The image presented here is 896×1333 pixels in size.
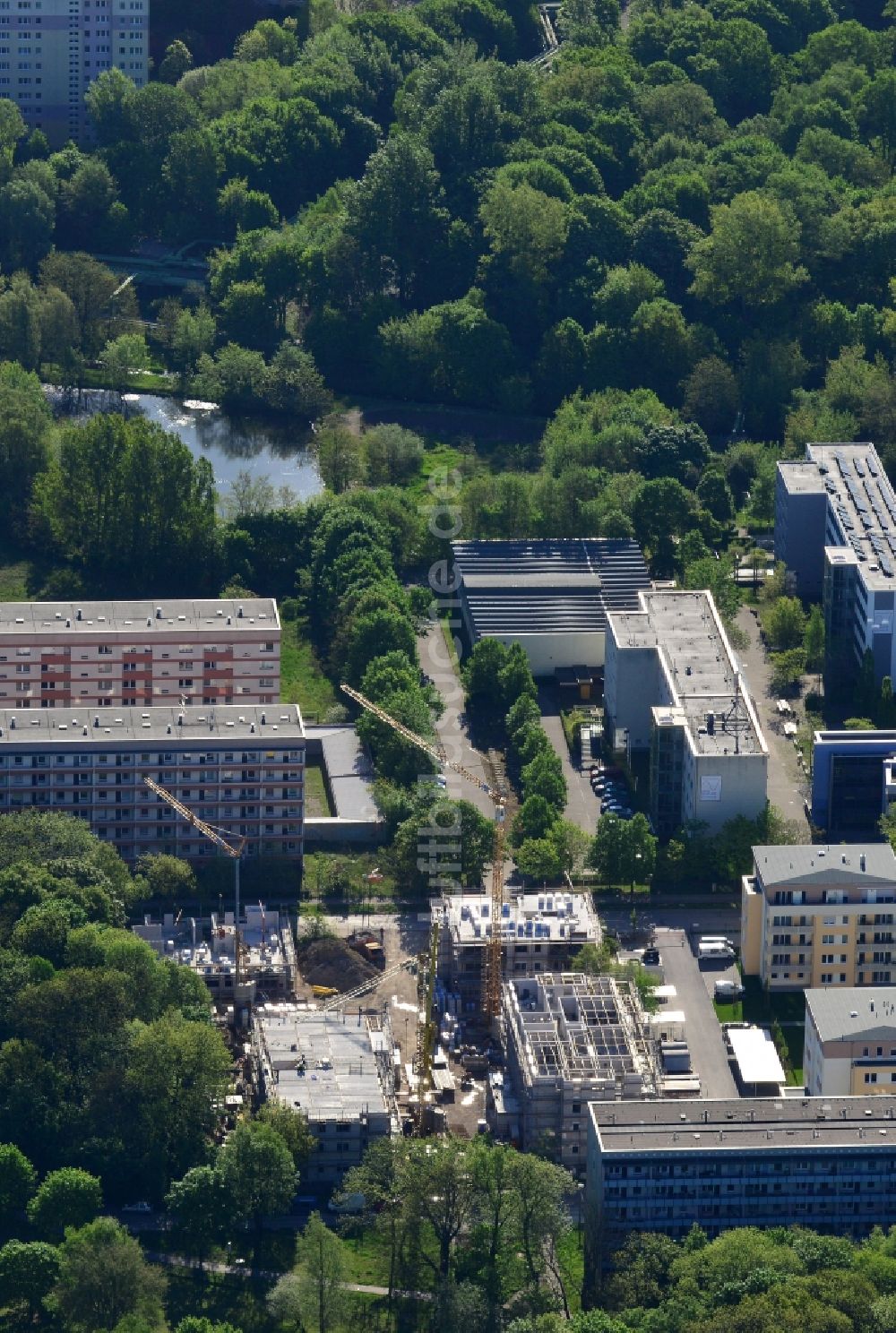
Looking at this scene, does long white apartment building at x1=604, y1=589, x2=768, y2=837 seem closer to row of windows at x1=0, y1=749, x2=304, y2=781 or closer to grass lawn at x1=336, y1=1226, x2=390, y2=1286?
row of windows at x1=0, y1=749, x2=304, y2=781

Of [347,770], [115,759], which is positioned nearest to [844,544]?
[347,770]

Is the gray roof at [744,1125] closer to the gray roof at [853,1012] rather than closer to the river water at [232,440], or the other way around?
the gray roof at [853,1012]

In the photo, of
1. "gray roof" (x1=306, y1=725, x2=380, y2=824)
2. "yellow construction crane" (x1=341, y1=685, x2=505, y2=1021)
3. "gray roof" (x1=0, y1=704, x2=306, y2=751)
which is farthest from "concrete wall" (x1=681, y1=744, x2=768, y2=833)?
"gray roof" (x1=0, y1=704, x2=306, y2=751)

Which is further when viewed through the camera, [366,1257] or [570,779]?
[570,779]

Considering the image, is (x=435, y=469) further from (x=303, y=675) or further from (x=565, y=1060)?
(x=565, y=1060)

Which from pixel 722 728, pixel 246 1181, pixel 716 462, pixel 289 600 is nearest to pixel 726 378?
pixel 716 462

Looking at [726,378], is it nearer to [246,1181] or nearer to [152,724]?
[152,724]

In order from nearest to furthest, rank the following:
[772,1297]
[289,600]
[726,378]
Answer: [772,1297], [289,600], [726,378]
